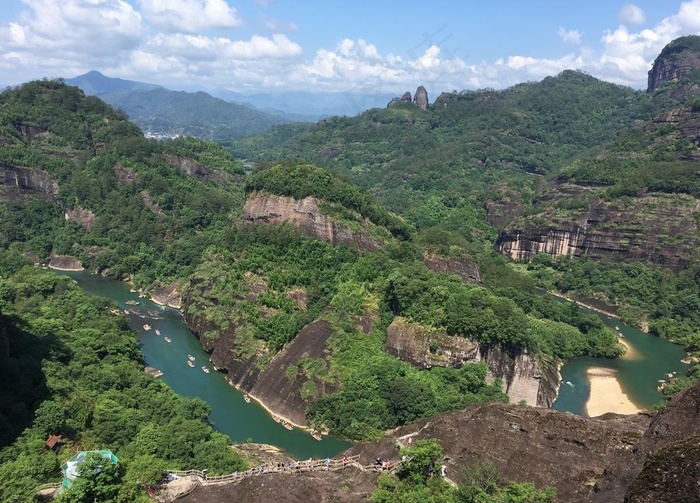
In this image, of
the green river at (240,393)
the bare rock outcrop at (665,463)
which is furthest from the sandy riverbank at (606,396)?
the bare rock outcrop at (665,463)

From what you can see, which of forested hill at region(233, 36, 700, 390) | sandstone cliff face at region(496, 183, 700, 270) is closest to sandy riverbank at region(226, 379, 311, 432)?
forested hill at region(233, 36, 700, 390)

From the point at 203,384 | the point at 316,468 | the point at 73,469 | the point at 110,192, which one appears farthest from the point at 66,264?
the point at 316,468

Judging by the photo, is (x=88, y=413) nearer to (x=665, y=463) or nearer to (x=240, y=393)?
(x=240, y=393)

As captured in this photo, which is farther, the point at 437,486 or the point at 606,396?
the point at 606,396

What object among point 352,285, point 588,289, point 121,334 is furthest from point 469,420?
point 588,289

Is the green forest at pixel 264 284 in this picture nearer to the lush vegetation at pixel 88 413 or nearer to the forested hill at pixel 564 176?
the lush vegetation at pixel 88 413

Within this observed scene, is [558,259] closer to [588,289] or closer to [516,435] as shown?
[588,289]

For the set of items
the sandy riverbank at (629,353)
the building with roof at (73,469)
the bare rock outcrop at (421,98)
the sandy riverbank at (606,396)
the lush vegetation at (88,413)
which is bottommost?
the sandy riverbank at (606,396)
